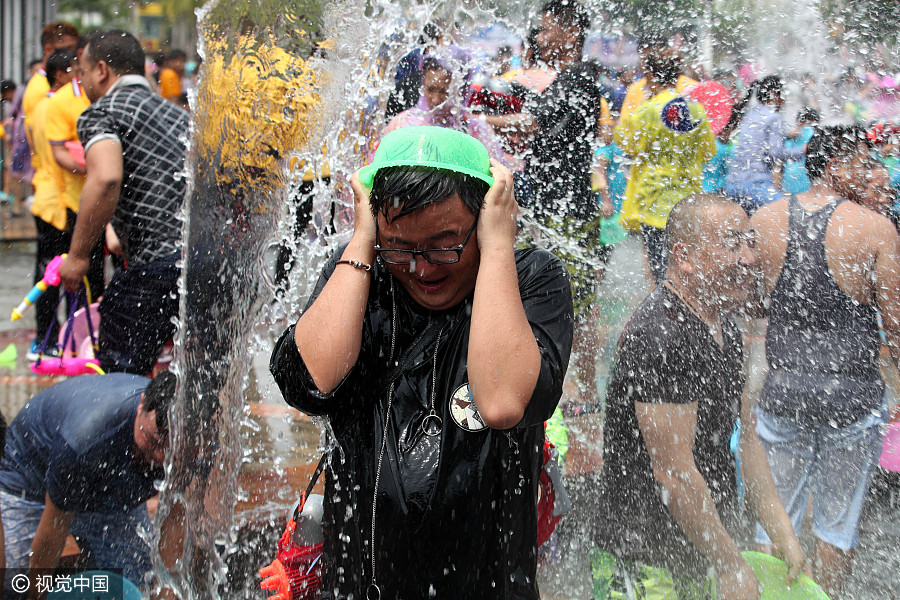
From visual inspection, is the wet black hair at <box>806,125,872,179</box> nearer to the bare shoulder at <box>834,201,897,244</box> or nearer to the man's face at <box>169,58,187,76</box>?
the bare shoulder at <box>834,201,897,244</box>

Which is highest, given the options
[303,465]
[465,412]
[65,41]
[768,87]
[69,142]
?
[768,87]

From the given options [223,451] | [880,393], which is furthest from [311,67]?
[880,393]

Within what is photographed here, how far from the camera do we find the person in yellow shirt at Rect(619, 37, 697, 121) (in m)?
4.79

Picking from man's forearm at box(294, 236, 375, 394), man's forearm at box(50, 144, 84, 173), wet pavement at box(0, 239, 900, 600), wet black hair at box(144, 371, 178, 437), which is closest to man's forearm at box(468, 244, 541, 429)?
man's forearm at box(294, 236, 375, 394)

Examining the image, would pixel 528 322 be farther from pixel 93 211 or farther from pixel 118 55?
pixel 118 55

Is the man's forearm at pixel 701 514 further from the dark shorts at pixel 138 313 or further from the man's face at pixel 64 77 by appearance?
the man's face at pixel 64 77

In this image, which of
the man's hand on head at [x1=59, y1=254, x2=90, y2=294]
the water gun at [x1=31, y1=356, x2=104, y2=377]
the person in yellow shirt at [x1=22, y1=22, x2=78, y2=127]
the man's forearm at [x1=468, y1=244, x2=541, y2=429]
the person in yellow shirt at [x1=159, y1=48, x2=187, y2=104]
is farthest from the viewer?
the person in yellow shirt at [x1=159, y1=48, x2=187, y2=104]

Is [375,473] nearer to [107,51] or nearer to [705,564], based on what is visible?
[705,564]

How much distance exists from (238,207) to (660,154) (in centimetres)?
243

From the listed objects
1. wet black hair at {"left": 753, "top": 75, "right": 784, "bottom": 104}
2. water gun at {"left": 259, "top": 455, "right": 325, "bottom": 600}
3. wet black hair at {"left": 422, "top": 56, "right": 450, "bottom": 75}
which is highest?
wet black hair at {"left": 753, "top": 75, "right": 784, "bottom": 104}

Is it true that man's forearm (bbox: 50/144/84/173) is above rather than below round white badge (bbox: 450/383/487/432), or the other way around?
below

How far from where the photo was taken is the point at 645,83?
4.94 meters

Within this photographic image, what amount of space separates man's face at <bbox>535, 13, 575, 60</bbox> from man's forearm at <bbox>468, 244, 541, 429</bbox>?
137 inches

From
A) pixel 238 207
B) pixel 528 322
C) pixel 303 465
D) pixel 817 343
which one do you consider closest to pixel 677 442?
pixel 817 343
